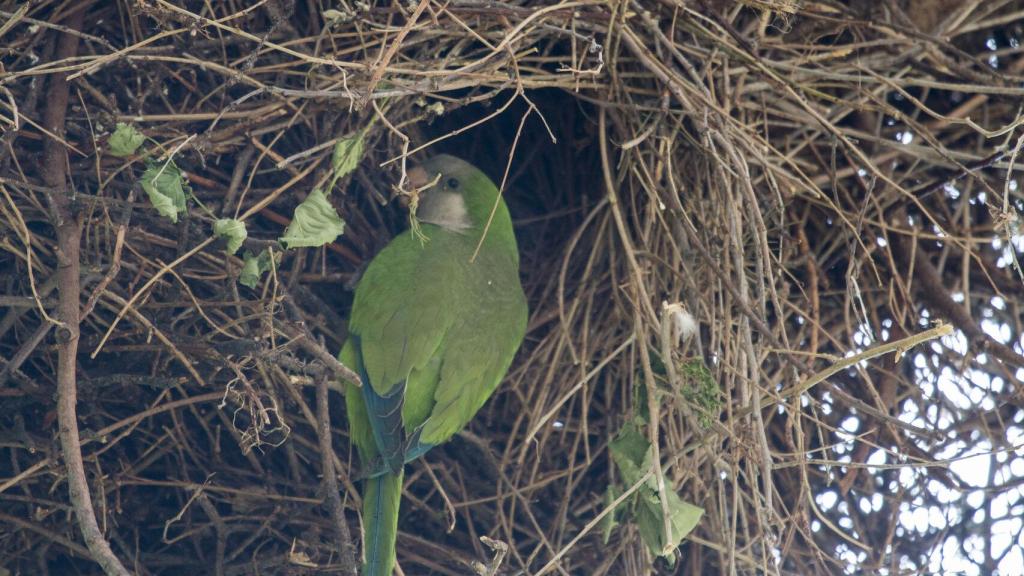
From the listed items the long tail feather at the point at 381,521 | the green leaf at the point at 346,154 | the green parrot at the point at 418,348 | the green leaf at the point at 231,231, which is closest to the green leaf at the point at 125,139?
the green leaf at the point at 231,231

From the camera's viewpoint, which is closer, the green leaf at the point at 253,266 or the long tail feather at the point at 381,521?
the green leaf at the point at 253,266

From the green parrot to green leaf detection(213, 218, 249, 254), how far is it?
46cm

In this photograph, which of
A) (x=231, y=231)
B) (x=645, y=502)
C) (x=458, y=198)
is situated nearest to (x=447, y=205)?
(x=458, y=198)

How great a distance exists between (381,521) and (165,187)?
30.7 inches

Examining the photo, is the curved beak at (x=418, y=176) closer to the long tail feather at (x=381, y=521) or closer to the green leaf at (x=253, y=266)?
the green leaf at (x=253, y=266)

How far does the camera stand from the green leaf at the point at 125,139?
6.19ft

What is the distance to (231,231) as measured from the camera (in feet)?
5.93

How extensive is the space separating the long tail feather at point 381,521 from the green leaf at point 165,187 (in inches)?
27.1

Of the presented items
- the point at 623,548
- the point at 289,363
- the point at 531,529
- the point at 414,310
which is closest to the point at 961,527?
the point at 623,548

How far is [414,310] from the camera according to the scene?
223 cm

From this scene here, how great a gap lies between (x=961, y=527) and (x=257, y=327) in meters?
1.70

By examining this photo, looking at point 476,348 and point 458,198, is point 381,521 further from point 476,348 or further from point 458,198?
point 458,198

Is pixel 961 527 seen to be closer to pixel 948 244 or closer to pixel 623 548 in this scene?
pixel 948 244

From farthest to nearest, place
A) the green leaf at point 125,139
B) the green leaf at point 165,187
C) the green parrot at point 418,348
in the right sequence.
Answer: the green parrot at point 418,348, the green leaf at point 125,139, the green leaf at point 165,187
